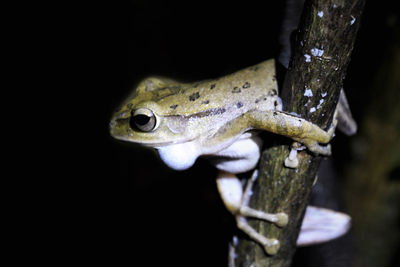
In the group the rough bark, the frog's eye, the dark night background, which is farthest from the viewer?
the dark night background

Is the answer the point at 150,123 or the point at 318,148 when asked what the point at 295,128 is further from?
the point at 150,123

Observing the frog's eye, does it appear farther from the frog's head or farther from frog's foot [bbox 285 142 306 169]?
frog's foot [bbox 285 142 306 169]

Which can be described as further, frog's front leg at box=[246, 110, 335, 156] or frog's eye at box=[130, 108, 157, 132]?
frog's eye at box=[130, 108, 157, 132]

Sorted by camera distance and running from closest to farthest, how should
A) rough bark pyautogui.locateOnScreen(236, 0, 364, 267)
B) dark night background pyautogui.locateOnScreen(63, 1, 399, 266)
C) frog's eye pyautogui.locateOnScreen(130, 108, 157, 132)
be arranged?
1. rough bark pyautogui.locateOnScreen(236, 0, 364, 267)
2. frog's eye pyautogui.locateOnScreen(130, 108, 157, 132)
3. dark night background pyautogui.locateOnScreen(63, 1, 399, 266)

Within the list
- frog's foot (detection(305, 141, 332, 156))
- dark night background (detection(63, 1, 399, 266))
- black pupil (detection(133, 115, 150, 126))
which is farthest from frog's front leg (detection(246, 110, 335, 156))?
dark night background (detection(63, 1, 399, 266))

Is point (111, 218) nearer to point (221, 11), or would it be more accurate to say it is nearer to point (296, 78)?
point (221, 11)

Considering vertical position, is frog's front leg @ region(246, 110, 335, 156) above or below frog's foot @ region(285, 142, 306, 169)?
above

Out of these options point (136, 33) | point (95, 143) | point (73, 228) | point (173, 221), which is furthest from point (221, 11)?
point (73, 228)

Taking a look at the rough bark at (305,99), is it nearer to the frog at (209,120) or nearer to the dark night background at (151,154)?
the frog at (209,120)
